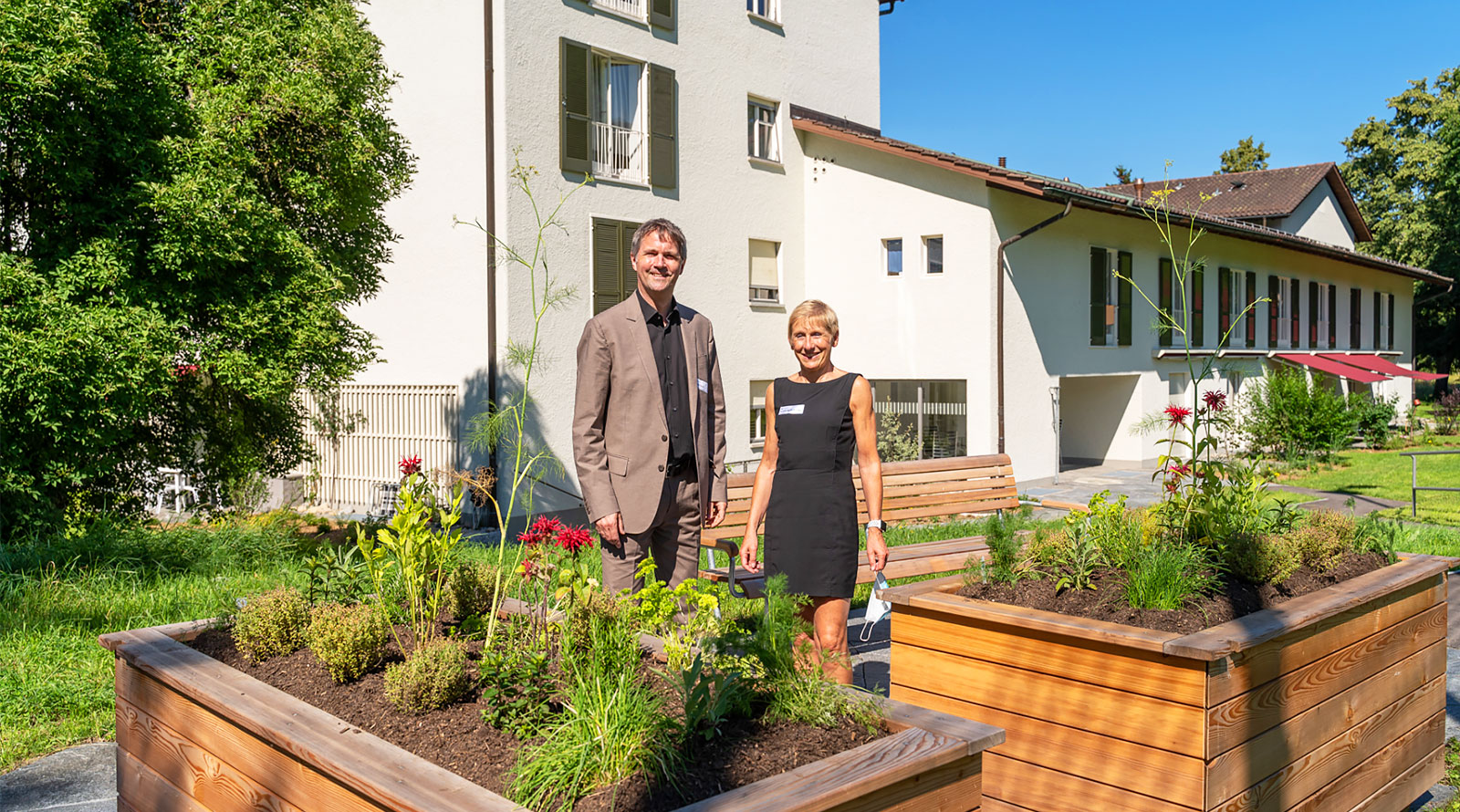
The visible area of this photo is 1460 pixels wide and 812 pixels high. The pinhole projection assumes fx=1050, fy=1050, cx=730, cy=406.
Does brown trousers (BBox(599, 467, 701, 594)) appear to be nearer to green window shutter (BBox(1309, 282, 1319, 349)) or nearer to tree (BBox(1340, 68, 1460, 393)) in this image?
green window shutter (BBox(1309, 282, 1319, 349))

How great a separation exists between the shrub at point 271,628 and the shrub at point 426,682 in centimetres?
76

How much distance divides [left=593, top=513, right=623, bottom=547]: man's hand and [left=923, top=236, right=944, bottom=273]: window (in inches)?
619

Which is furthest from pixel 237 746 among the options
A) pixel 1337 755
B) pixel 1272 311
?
pixel 1272 311

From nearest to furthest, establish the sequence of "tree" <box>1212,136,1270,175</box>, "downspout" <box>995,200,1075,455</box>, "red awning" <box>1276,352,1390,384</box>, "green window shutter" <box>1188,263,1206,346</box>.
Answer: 1. "downspout" <box>995,200,1075,455</box>
2. "green window shutter" <box>1188,263,1206,346</box>
3. "red awning" <box>1276,352,1390,384</box>
4. "tree" <box>1212,136,1270,175</box>

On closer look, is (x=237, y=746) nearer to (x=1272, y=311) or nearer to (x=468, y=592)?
(x=468, y=592)

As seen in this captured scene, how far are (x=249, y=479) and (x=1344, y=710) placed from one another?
35.0 ft

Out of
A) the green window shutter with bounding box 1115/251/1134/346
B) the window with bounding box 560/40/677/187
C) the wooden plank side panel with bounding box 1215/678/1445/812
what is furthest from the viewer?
the green window shutter with bounding box 1115/251/1134/346

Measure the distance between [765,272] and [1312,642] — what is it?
1621 cm

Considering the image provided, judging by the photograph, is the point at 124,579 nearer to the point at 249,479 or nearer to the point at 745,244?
the point at 249,479

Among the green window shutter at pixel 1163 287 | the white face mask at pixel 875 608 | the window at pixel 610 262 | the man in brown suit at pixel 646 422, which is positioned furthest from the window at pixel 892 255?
the man in brown suit at pixel 646 422

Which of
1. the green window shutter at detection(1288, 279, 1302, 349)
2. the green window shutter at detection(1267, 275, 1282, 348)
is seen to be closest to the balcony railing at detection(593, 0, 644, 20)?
the green window shutter at detection(1267, 275, 1282, 348)

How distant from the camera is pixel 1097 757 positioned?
11.3ft

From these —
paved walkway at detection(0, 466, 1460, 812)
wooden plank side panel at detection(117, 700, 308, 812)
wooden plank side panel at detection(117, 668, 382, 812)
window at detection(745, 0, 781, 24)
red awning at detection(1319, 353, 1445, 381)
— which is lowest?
paved walkway at detection(0, 466, 1460, 812)

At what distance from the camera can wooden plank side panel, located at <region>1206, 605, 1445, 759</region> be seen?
3246 mm
